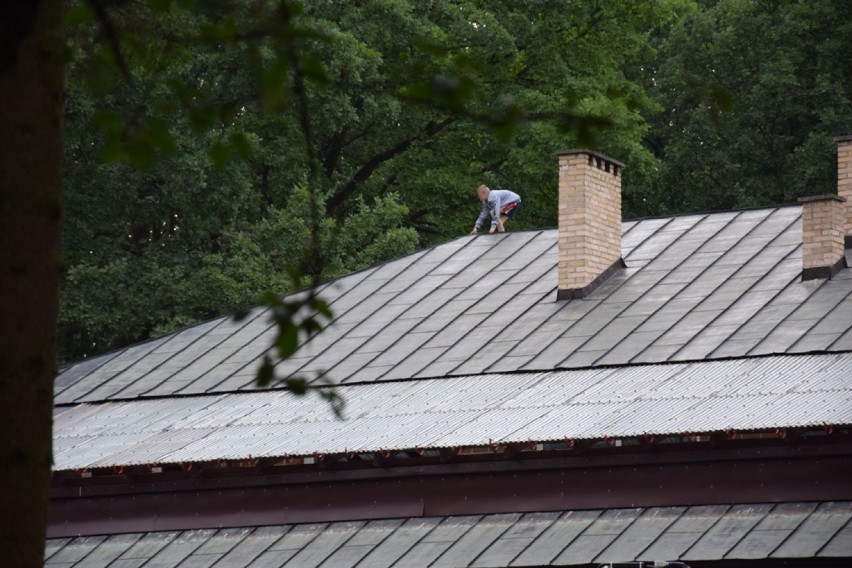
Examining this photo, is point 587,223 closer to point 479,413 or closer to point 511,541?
point 479,413

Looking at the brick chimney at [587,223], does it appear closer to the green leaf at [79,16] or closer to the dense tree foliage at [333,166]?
the dense tree foliage at [333,166]

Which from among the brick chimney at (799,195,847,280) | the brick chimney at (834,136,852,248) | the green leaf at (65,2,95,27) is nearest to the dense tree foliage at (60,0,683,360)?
Answer: the brick chimney at (834,136,852,248)

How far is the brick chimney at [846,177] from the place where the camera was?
2311 centimetres

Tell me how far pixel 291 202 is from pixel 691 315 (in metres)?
17.9

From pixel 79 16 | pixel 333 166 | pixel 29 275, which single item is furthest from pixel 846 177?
pixel 333 166

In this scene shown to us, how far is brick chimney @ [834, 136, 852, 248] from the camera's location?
23109mm

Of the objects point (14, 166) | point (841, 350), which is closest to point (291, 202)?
point (841, 350)

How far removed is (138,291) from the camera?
122ft

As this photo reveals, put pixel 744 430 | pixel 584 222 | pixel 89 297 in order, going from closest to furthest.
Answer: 1. pixel 744 430
2. pixel 584 222
3. pixel 89 297

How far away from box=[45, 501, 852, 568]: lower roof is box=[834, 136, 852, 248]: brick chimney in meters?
6.15

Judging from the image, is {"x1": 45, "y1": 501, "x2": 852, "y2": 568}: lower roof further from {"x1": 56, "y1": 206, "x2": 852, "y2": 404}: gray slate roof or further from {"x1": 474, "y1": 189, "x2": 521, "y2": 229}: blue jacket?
{"x1": 474, "y1": 189, "x2": 521, "y2": 229}: blue jacket

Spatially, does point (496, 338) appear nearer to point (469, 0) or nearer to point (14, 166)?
point (14, 166)

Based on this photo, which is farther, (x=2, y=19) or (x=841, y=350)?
(x=841, y=350)

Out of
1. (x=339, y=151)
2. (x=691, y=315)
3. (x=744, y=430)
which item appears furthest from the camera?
(x=339, y=151)
